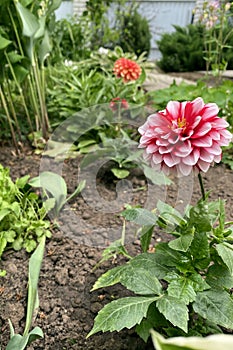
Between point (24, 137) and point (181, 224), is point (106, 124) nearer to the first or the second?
point (24, 137)

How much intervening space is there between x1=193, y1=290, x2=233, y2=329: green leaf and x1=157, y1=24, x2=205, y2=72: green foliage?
4893 mm

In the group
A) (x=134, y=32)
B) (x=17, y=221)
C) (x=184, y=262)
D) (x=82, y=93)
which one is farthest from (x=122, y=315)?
(x=134, y=32)

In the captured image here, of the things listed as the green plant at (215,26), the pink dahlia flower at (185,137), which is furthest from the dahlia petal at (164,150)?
the green plant at (215,26)

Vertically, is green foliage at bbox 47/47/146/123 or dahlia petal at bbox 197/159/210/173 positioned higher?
dahlia petal at bbox 197/159/210/173

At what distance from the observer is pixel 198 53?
5328 millimetres

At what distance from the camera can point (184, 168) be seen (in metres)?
0.85

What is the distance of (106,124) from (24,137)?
1.76ft

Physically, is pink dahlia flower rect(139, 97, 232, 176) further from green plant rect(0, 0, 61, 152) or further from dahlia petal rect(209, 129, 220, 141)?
green plant rect(0, 0, 61, 152)

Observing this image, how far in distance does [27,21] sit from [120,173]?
0.84 m

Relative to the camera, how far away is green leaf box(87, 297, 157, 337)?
2.64 ft

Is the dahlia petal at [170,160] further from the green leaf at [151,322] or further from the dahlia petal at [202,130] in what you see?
the green leaf at [151,322]

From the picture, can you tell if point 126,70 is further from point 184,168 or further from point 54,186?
point 184,168

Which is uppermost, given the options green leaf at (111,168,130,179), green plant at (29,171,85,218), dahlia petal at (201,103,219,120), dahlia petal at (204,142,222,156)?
dahlia petal at (201,103,219,120)

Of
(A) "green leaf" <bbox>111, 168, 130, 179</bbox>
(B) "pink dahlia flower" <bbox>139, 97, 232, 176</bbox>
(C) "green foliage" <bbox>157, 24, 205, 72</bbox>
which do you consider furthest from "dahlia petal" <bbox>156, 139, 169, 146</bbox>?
(C) "green foliage" <bbox>157, 24, 205, 72</bbox>
